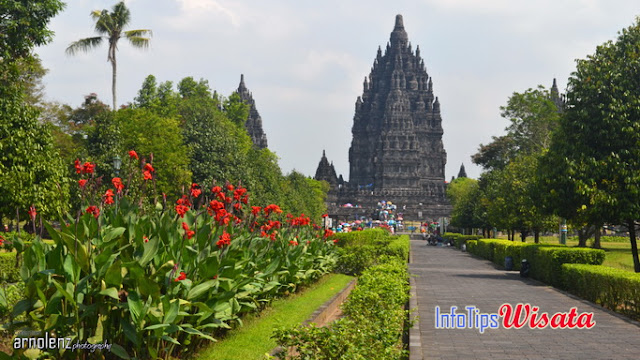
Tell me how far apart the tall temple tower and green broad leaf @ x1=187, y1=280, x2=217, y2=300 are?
479 ft

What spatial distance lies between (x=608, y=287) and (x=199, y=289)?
11296mm

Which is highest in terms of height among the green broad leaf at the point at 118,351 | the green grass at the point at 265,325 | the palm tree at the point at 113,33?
the palm tree at the point at 113,33

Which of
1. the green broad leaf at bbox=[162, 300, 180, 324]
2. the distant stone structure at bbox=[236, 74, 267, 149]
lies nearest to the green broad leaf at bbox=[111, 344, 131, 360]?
the green broad leaf at bbox=[162, 300, 180, 324]

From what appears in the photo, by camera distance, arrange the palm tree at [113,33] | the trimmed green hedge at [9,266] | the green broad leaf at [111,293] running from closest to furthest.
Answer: the green broad leaf at [111,293], the trimmed green hedge at [9,266], the palm tree at [113,33]

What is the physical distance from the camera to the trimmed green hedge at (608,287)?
14961 mm

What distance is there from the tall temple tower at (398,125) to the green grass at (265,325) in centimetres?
13672

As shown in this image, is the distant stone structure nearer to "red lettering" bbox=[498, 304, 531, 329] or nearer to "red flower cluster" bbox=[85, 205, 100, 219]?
"red lettering" bbox=[498, 304, 531, 329]

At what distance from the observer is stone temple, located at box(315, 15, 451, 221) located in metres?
149

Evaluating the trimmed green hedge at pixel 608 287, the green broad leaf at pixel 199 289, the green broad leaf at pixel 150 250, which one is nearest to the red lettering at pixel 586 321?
the trimmed green hedge at pixel 608 287

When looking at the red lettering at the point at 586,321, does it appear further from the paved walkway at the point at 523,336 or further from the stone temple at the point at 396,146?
the stone temple at the point at 396,146

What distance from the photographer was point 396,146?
154 meters

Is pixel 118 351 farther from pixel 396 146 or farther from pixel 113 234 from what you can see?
pixel 396 146

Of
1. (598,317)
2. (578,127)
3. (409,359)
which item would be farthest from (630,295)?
(578,127)

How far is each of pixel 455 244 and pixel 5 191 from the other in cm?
5134
